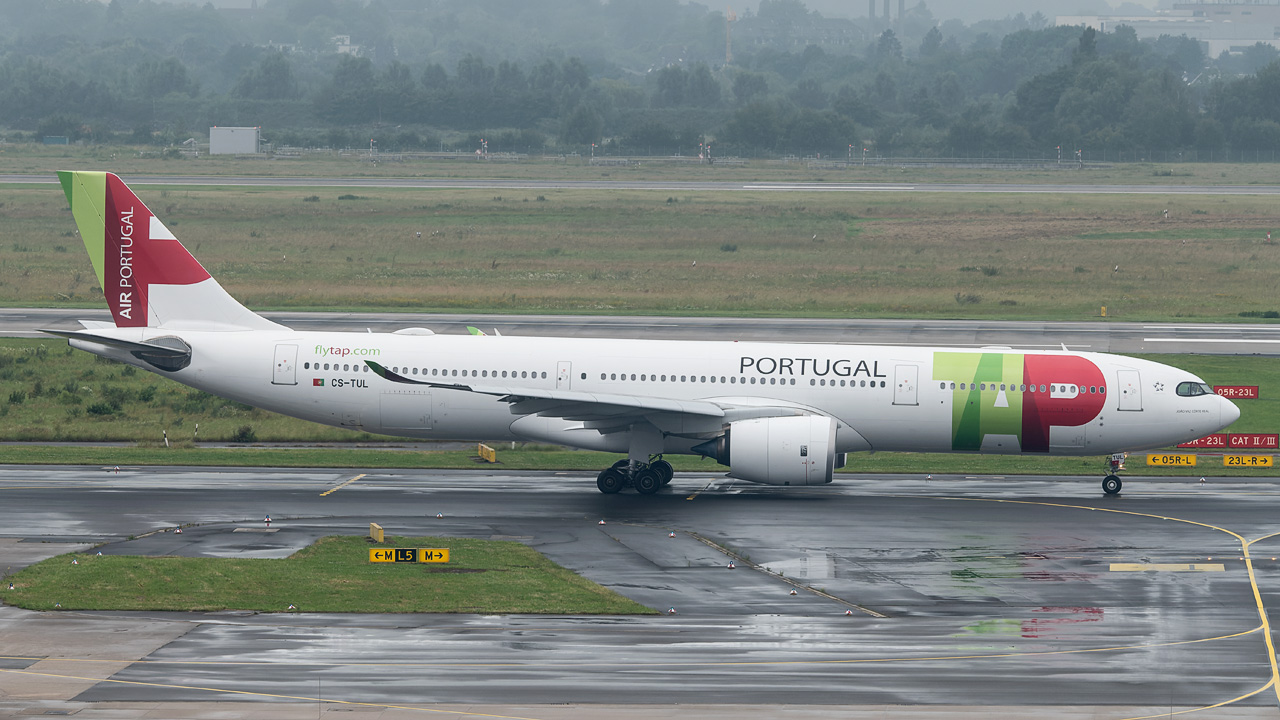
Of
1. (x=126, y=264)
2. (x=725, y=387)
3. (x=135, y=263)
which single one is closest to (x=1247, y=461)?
(x=725, y=387)

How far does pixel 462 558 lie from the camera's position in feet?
96.5

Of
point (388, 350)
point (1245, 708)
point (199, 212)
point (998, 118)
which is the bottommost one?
point (1245, 708)

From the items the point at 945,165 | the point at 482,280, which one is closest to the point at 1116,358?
the point at 482,280

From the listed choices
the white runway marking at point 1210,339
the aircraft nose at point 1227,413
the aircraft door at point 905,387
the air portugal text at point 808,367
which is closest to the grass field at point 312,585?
the air portugal text at point 808,367

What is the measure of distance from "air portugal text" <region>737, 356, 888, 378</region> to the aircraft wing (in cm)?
172

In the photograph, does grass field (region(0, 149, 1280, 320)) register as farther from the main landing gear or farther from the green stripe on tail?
the main landing gear

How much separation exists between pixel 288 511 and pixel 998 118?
586 ft

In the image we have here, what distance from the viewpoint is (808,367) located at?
37.7m

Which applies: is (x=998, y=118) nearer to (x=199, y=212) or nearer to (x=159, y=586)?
(x=199, y=212)

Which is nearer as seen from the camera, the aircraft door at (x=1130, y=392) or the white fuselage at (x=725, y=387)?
the white fuselage at (x=725, y=387)

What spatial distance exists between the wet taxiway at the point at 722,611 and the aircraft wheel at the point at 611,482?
1.32 ft

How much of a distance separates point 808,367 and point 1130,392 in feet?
28.9

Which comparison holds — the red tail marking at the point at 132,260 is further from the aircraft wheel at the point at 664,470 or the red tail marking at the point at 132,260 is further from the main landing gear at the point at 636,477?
the aircraft wheel at the point at 664,470

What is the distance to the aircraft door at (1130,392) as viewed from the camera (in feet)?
123
